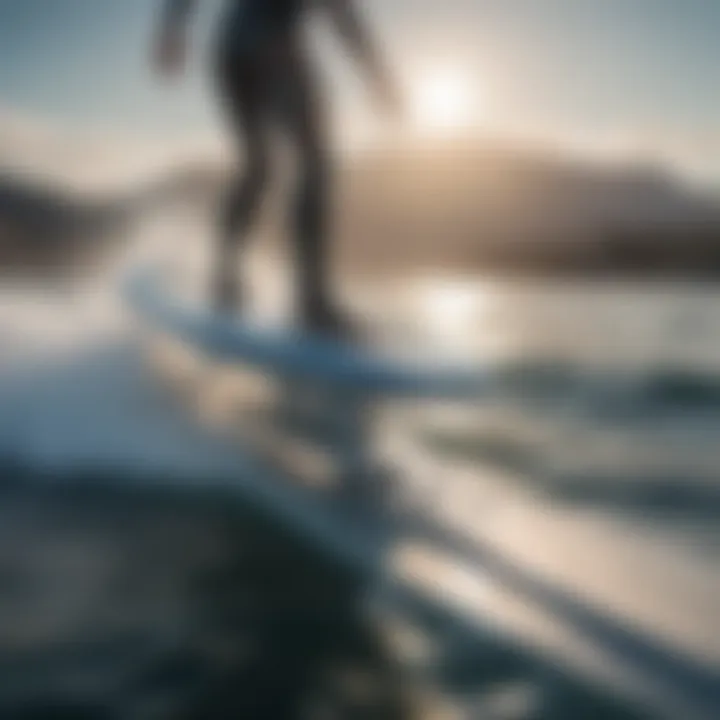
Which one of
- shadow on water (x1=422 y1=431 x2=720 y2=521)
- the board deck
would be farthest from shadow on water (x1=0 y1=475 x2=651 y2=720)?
the board deck

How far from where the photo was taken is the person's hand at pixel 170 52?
3.20 ft

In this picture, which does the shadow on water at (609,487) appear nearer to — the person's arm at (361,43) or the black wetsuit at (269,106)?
the black wetsuit at (269,106)

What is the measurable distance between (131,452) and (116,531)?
0.44ft

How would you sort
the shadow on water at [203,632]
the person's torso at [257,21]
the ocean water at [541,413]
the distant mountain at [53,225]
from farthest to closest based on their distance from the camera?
1. the distant mountain at [53,225]
2. the person's torso at [257,21]
3. the ocean water at [541,413]
4. the shadow on water at [203,632]

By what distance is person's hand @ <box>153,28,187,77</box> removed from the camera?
0.97m

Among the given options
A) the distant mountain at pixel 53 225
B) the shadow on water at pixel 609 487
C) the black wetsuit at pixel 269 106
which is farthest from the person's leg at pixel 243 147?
the shadow on water at pixel 609 487

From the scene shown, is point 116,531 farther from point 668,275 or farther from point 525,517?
point 668,275

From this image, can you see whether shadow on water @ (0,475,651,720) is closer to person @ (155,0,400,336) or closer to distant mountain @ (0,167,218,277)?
person @ (155,0,400,336)

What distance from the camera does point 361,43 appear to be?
38.0 inches

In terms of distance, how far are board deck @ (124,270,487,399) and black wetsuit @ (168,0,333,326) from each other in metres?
0.05

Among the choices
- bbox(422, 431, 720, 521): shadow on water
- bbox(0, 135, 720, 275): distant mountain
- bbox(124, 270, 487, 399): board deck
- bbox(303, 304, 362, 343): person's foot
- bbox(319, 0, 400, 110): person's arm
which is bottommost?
bbox(422, 431, 720, 521): shadow on water

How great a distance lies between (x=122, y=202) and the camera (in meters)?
1.10

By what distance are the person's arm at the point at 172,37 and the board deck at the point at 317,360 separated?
0.79 ft

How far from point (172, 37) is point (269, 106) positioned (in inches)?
5.1
